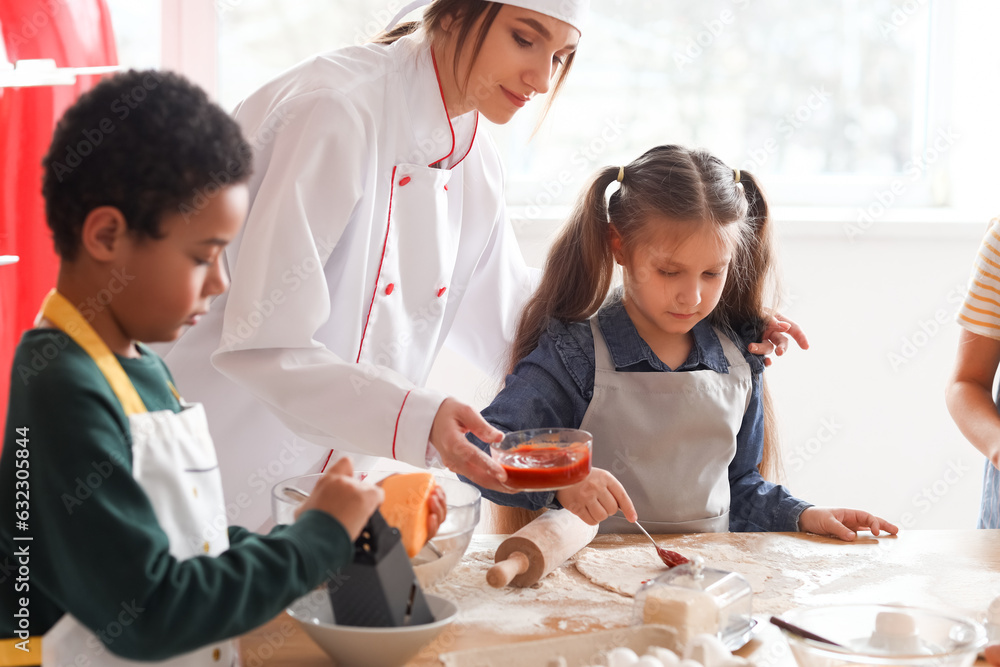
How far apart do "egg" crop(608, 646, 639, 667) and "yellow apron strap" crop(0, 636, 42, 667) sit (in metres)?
0.54

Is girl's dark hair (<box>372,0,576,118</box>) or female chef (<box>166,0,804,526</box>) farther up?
girl's dark hair (<box>372,0,576,118</box>)

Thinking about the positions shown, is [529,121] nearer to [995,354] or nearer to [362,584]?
[995,354]

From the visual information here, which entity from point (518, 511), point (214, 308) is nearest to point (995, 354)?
point (518, 511)

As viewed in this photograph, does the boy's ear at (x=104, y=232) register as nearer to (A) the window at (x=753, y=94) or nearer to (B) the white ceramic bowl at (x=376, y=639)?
(B) the white ceramic bowl at (x=376, y=639)

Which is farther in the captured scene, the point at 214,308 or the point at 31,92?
the point at 31,92

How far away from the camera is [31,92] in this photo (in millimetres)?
1787

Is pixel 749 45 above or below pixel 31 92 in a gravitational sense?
above

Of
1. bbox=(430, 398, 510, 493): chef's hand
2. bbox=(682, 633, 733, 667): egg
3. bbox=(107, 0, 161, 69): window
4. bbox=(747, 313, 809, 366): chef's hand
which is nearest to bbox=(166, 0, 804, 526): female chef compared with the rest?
bbox=(430, 398, 510, 493): chef's hand

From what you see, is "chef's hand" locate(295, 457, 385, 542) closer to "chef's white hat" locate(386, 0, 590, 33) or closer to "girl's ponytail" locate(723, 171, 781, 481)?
"chef's white hat" locate(386, 0, 590, 33)

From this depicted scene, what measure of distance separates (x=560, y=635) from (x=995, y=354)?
3.91 feet

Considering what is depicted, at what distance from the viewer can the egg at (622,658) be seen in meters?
0.86

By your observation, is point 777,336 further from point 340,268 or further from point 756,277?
point 340,268

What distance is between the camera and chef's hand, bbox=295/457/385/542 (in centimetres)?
83

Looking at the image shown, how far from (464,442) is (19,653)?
55cm
